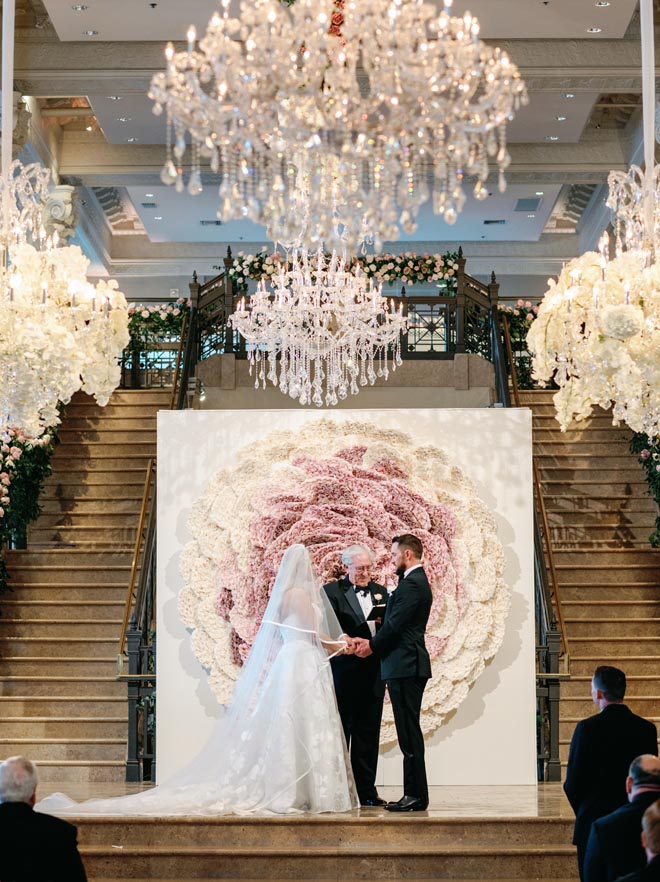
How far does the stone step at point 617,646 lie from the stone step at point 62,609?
4.07m

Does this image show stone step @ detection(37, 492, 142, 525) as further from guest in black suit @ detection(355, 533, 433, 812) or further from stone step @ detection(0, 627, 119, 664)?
guest in black suit @ detection(355, 533, 433, 812)

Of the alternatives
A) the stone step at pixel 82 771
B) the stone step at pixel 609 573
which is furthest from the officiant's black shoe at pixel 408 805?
the stone step at pixel 609 573

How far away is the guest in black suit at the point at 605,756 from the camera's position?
Answer: 5543 millimetres

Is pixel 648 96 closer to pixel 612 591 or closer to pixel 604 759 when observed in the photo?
pixel 604 759

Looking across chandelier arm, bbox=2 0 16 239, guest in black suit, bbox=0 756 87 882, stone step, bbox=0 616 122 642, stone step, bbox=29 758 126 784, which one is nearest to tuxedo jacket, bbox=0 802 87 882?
guest in black suit, bbox=0 756 87 882

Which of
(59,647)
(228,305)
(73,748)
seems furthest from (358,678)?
(228,305)

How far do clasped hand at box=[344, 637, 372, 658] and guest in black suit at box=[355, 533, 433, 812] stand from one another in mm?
199

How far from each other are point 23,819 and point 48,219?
13.5 m

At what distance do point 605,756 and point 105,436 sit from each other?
9741 millimetres

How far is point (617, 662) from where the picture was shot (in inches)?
444

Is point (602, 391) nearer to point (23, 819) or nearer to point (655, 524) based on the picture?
point (23, 819)

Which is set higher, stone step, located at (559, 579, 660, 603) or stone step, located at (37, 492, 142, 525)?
stone step, located at (37, 492, 142, 525)

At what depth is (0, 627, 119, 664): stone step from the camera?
11.5 meters

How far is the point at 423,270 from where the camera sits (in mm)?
16391
